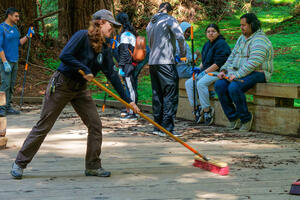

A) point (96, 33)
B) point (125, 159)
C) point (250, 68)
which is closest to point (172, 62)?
point (250, 68)

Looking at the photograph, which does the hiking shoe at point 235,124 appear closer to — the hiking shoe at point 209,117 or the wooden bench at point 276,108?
the wooden bench at point 276,108

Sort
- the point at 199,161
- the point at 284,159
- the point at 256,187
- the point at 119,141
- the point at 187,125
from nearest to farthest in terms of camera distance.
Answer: the point at 256,187 < the point at 199,161 < the point at 284,159 < the point at 119,141 < the point at 187,125

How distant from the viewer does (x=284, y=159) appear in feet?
17.4

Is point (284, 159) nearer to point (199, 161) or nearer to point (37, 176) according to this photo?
point (199, 161)

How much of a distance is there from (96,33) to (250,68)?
3408mm

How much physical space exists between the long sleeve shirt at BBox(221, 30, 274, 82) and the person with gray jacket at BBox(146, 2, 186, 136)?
96cm

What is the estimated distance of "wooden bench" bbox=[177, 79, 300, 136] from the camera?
6.77m

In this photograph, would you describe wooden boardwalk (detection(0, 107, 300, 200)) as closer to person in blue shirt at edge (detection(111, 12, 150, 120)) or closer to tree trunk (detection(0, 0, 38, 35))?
person in blue shirt at edge (detection(111, 12, 150, 120))

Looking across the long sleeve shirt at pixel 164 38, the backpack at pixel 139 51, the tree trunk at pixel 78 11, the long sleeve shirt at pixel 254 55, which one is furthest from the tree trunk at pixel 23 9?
the long sleeve shirt at pixel 254 55

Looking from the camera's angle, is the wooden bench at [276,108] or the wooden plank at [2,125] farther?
the wooden bench at [276,108]

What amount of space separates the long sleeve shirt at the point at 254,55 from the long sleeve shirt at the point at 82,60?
3.03 meters

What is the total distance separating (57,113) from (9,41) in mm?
4831

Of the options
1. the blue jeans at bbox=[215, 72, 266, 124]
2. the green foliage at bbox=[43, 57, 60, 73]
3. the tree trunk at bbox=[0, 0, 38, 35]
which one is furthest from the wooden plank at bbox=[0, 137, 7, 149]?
the green foliage at bbox=[43, 57, 60, 73]

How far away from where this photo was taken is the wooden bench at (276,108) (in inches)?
266
